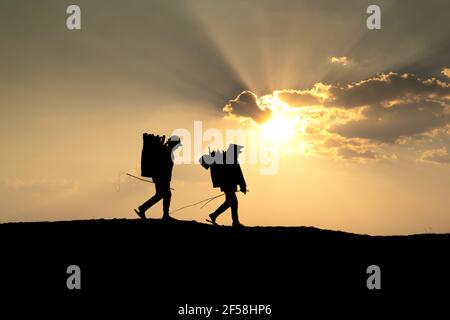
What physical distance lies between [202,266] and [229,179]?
18.1 ft

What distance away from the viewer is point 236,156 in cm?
1855

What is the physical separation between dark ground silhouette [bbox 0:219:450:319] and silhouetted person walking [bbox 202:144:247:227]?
1734mm

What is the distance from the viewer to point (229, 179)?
18156 mm

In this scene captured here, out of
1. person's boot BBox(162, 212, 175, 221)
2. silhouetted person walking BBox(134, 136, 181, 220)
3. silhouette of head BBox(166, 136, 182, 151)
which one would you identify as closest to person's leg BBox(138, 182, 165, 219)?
silhouetted person walking BBox(134, 136, 181, 220)

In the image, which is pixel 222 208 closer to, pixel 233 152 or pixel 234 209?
pixel 234 209

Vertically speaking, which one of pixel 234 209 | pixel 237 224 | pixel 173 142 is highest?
pixel 173 142

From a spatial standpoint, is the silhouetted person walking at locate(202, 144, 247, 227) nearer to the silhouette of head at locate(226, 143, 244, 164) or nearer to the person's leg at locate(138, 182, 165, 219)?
the silhouette of head at locate(226, 143, 244, 164)

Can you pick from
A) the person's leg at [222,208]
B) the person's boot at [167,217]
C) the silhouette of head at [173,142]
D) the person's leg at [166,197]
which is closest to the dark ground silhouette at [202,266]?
the person's boot at [167,217]

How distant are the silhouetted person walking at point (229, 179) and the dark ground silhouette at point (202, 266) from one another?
173 centimetres

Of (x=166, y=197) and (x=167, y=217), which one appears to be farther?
(x=166, y=197)

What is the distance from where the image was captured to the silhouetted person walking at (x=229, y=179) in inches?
709

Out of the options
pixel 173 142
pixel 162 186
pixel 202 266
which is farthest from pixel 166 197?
pixel 202 266
